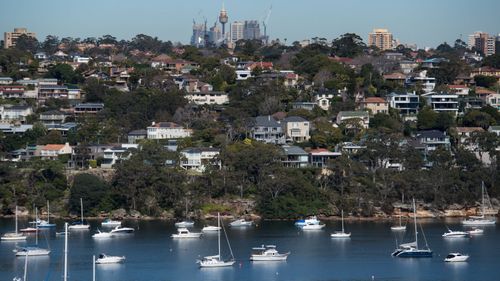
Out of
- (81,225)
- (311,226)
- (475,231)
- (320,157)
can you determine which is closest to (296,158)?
(320,157)

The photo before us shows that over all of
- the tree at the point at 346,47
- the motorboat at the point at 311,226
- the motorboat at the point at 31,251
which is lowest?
the motorboat at the point at 31,251

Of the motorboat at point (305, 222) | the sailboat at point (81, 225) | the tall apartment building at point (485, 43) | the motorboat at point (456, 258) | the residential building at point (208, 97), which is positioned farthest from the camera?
the tall apartment building at point (485, 43)

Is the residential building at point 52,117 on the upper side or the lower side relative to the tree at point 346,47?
lower

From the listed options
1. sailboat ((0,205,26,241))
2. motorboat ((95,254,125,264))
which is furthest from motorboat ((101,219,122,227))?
motorboat ((95,254,125,264))

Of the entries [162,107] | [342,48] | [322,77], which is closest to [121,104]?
[162,107]

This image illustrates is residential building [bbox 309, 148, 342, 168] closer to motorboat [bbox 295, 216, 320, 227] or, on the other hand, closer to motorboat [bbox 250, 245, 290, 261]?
motorboat [bbox 295, 216, 320, 227]

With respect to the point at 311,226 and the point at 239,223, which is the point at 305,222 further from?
the point at 239,223

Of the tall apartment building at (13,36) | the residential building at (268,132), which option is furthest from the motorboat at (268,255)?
the tall apartment building at (13,36)

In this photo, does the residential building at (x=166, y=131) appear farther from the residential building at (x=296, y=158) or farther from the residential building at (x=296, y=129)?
the residential building at (x=296, y=158)

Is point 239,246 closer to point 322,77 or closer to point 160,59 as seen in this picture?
point 322,77
